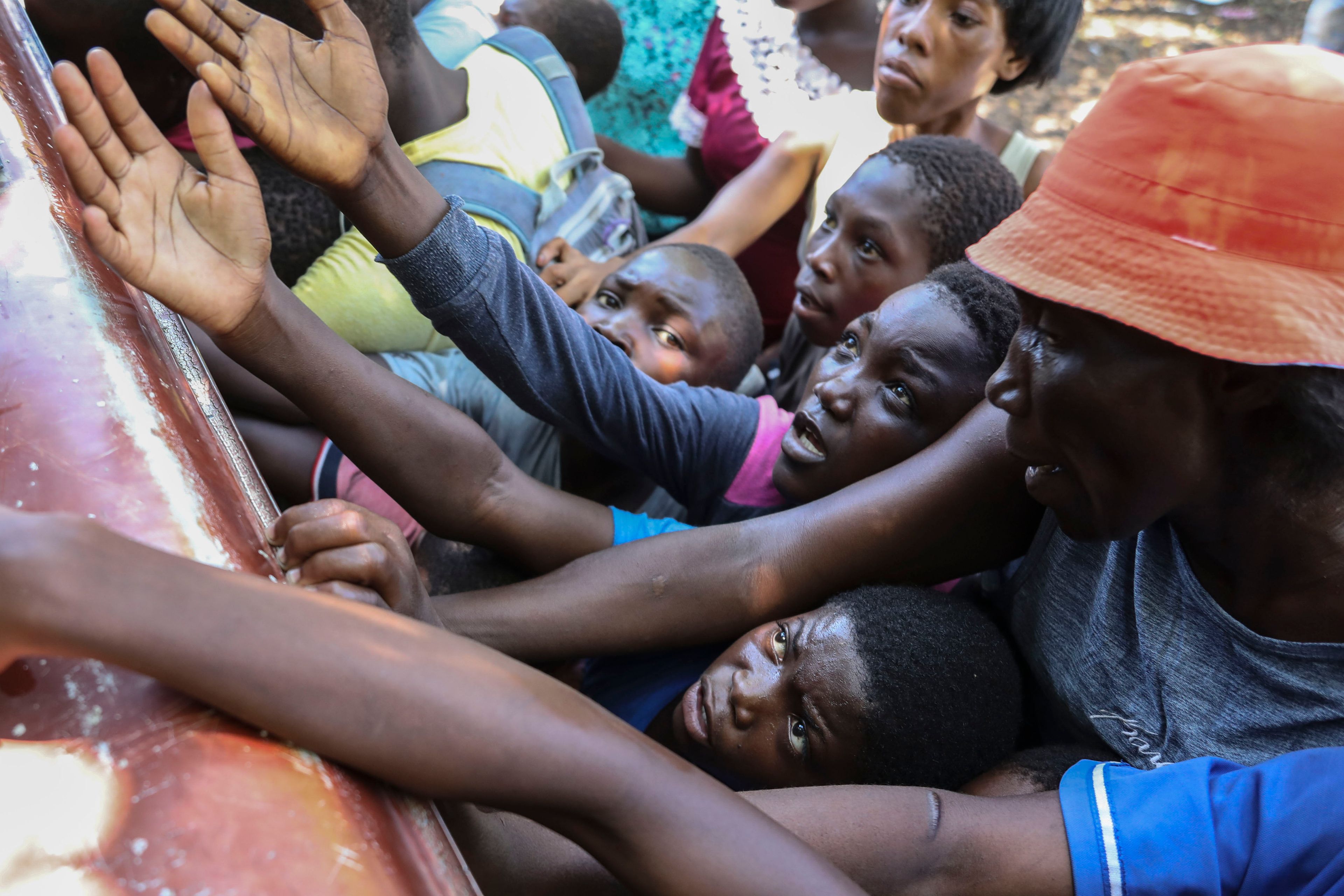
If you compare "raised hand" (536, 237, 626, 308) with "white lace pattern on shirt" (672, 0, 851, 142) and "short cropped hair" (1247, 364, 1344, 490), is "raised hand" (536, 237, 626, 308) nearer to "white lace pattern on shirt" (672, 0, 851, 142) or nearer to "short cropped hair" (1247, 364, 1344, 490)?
Answer: "white lace pattern on shirt" (672, 0, 851, 142)

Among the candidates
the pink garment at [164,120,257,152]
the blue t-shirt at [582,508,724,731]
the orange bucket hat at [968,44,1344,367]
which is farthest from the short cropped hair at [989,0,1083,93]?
the pink garment at [164,120,257,152]

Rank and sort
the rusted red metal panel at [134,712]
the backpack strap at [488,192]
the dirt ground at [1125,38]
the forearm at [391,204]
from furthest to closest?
the dirt ground at [1125,38], the backpack strap at [488,192], the forearm at [391,204], the rusted red metal panel at [134,712]

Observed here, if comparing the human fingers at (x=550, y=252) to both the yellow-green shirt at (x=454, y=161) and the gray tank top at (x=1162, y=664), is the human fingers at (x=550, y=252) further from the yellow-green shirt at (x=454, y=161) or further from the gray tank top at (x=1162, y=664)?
the gray tank top at (x=1162, y=664)

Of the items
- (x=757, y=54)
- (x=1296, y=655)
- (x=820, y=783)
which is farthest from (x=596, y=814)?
(x=757, y=54)

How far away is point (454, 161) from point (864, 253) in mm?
965

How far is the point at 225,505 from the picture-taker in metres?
0.97

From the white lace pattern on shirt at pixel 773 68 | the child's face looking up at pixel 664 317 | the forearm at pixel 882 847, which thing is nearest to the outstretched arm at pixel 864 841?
the forearm at pixel 882 847

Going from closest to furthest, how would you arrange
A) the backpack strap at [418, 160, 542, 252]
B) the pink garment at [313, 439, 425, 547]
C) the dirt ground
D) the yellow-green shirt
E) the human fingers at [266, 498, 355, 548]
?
the human fingers at [266, 498, 355, 548] → the pink garment at [313, 439, 425, 547] → the yellow-green shirt → the backpack strap at [418, 160, 542, 252] → the dirt ground

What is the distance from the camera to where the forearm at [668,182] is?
→ 3689 mm

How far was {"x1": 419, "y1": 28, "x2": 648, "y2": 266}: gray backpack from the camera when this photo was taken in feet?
7.60

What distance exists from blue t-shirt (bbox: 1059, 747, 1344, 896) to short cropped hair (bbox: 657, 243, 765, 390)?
137 centimetres

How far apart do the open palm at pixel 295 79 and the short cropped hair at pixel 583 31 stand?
2307 mm

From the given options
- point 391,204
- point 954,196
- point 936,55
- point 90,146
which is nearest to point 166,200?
point 90,146

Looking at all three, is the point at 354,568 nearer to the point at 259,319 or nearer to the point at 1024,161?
the point at 259,319
